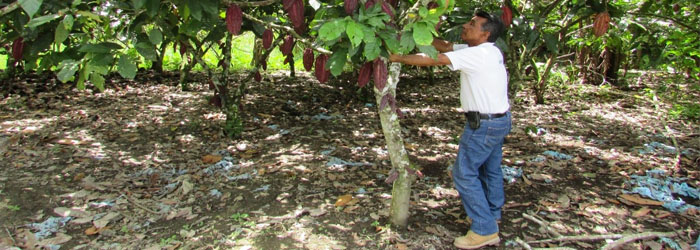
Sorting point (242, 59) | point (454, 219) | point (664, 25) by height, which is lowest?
point (454, 219)

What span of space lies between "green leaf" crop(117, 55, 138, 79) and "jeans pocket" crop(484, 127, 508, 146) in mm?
1545

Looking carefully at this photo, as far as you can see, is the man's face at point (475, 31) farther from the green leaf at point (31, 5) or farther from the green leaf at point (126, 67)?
the green leaf at point (31, 5)

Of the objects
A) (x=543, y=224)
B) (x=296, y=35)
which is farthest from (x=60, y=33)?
(x=543, y=224)

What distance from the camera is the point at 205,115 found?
479cm

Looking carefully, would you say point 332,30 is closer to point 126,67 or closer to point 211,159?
point 126,67

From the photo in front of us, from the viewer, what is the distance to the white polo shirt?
86.9 inches

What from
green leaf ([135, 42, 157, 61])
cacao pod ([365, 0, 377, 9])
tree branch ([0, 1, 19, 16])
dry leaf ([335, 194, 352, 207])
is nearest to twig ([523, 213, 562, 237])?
A: dry leaf ([335, 194, 352, 207])

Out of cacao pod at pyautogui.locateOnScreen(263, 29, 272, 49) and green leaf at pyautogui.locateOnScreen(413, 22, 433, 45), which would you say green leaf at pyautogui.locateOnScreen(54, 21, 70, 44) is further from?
green leaf at pyautogui.locateOnScreen(413, 22, 433, 45)

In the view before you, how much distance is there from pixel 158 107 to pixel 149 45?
3.24 meters

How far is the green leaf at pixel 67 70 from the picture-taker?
185 centimetres

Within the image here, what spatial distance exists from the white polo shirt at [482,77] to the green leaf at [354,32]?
23.4 inches

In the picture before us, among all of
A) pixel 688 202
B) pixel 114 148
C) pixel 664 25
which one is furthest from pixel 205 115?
pixel 664 25

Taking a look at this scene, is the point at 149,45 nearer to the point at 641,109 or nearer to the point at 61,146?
the point at 61,146

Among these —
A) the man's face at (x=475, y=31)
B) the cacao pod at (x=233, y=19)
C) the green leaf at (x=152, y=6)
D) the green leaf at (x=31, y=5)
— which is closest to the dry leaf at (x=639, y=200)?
the man's face at (x=475, y=31)
